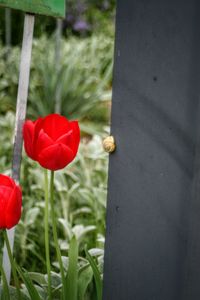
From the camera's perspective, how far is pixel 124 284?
1288 mm

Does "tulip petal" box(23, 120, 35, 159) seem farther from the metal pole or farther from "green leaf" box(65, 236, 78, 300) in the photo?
"green leaf" box(65, 236, 78, 300)

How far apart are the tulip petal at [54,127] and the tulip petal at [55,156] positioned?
2.6 inches

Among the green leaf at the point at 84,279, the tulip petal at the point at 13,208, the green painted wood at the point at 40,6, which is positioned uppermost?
the green painted wood at the point at 40,6

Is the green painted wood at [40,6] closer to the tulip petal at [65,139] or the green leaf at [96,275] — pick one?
the tulip petal at [65,139]

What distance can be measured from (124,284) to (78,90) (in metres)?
3.83

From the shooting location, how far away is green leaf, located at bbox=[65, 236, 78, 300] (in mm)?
1390

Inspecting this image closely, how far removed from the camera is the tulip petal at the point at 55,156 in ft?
3.89

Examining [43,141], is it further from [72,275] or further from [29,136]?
[72,275]

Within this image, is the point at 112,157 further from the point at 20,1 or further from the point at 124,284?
the point at 20,1

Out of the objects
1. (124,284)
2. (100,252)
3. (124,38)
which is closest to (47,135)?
(124,38)

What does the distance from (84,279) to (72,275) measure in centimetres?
10

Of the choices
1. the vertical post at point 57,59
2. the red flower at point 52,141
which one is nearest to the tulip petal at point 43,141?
the red flower at point 52,141

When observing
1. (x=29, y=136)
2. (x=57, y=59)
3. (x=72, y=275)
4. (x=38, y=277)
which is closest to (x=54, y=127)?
(x=29, y=136)

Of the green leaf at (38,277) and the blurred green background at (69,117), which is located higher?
the blurred green background at (69,117)
